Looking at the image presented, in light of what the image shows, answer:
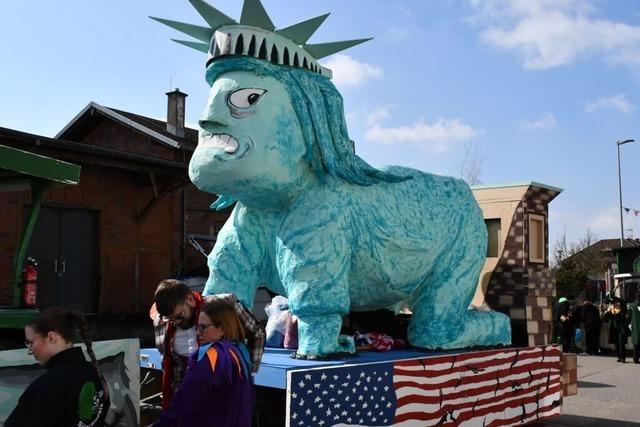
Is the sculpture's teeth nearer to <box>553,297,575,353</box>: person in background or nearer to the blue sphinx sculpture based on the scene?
the blue sphinx sculpture

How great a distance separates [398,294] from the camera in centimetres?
428

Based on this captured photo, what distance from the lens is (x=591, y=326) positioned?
12344 mm

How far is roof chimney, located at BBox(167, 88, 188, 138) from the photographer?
16281 mm

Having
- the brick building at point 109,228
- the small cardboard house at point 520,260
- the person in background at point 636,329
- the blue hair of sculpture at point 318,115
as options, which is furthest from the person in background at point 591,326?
the blue hair of sculpture at point 318,115

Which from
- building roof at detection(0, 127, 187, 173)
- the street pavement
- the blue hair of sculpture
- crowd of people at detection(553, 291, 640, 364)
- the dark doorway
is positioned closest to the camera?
the blue hair of sculpture

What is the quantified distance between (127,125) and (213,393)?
45.7ft

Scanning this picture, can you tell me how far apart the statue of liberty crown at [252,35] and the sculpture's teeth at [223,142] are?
0.45 meters

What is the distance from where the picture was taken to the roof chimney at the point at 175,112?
16.3m

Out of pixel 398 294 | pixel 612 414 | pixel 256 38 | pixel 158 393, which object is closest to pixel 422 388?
pixel 398 294

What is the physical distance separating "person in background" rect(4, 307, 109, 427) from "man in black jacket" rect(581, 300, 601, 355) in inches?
459

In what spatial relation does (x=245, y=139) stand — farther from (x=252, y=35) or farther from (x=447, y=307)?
(x=447, y=307)

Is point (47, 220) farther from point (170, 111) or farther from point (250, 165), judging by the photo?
point (250, 165)

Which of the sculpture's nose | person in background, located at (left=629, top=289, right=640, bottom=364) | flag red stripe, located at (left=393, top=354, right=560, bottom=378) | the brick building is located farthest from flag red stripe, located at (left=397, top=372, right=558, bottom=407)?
the brick building

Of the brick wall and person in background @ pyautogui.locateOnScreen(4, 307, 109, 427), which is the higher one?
the brick wall
